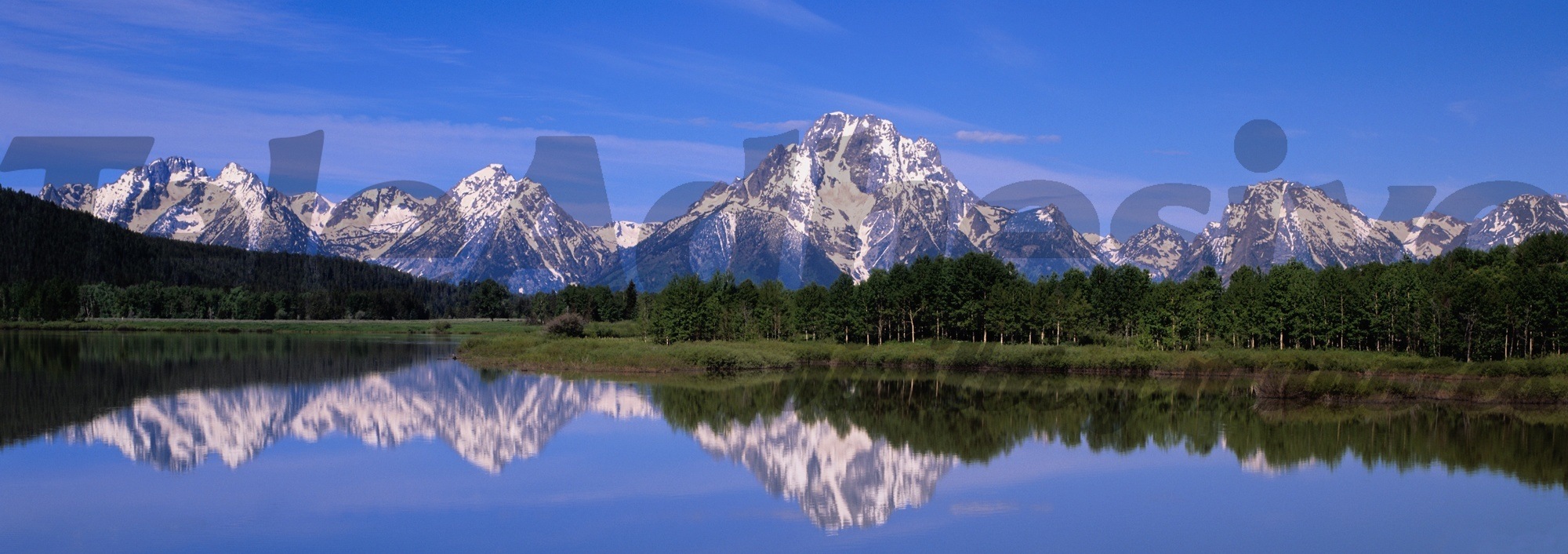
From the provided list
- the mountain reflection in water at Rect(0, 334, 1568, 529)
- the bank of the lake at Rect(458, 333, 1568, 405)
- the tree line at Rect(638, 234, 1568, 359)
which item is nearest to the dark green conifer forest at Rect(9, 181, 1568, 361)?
the tree line at Rect(638, 234, 1568, 359)

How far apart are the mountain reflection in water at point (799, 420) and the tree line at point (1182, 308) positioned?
18514 millimetres

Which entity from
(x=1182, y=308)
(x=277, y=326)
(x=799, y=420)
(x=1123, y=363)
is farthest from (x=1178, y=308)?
(x=277, y=326)

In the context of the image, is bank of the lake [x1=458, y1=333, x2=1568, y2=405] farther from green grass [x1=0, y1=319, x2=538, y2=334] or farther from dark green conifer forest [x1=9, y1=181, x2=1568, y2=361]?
Result: green grass [x1=0, y1=319, x2=538, y2=334]

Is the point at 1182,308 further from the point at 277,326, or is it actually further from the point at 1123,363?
the point at 277,326

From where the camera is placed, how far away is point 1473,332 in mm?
71125

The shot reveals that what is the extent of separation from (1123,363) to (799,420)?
37703mm

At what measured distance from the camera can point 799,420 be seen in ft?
165

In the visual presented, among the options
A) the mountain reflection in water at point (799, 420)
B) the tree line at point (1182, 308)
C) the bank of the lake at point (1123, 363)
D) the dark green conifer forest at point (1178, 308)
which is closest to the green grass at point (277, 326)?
the dark green conifer forest at point (1178, 308)

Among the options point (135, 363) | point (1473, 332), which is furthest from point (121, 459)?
point (1473, 332)

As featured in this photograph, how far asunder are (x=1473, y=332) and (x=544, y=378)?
5827cm

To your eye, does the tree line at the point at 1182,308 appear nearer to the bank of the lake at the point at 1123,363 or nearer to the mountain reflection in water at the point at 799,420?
the bank of the lake at the point at 1123,363

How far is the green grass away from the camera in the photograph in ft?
489

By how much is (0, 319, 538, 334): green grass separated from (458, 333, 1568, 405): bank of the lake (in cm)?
6555

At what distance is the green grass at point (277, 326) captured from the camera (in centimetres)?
14912
